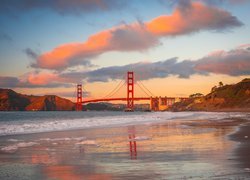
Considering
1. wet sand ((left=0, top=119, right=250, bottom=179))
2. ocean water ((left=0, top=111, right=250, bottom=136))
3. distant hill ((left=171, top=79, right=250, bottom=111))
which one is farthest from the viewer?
distant hill ((left=171, top=79, right=250, bottom=111))

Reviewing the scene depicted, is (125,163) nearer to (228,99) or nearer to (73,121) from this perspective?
(73,121)

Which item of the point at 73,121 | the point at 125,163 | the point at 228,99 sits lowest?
the point at 125,163

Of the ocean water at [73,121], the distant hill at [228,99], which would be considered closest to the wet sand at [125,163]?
the ocean water at [73,121]

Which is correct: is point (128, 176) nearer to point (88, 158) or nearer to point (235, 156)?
point (88, 158)

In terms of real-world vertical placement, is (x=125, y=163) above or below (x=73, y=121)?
below

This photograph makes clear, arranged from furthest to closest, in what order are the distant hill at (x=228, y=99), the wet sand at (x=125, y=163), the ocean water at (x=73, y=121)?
the distant hill at (x=228, y=99), the ocean water at (x=73, y=121), the wet sand at (x=125, y=163)

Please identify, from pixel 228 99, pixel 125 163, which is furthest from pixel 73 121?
pixel 228 99

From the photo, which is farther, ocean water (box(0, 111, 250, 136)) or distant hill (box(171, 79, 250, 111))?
distant hill (box(171, 79, 250, 111))

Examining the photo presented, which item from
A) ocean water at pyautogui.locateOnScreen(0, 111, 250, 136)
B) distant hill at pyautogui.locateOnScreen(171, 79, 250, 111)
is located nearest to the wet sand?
ocean water at pyautogui.locateOnScreen(0, 111, 250, 136)

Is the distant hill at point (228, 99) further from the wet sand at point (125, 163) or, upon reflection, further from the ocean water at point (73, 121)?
the wet sand at point (125, 163)

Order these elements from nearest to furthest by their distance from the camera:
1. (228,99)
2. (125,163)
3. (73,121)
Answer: (125,163) → (73,121) → (228,99)

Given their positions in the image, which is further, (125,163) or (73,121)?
(73,121)

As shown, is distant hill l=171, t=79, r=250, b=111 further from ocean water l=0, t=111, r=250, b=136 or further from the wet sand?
the wet sand
